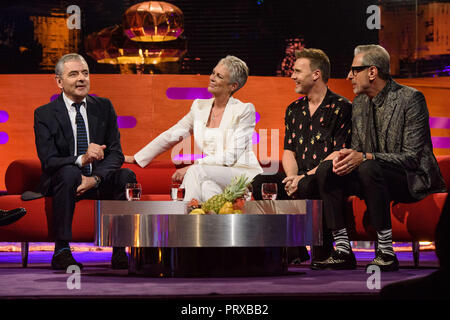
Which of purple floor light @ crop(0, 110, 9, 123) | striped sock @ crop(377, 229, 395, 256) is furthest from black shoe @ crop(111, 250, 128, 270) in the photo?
purple floor light @ crop(0, 110, 9, 123)

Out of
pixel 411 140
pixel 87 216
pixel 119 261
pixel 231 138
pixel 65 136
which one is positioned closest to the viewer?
pixel 411 140

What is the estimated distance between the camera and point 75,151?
14.2 ft

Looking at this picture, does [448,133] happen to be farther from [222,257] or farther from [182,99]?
[222,257]

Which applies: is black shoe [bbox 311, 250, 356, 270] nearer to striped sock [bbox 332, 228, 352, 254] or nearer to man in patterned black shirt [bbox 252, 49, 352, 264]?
striped sock [bbox 332, 228, 352, 254]

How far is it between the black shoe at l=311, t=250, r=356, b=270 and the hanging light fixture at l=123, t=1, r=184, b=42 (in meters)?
3.57

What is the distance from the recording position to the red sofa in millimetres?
3908

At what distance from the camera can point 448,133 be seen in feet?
21.9

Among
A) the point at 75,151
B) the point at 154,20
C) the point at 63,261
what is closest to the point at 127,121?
the point at 154,20

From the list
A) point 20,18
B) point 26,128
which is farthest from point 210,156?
point 20,18

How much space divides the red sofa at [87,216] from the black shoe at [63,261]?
320 mm

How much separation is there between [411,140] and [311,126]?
62 centimetres

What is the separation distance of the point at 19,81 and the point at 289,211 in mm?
3083

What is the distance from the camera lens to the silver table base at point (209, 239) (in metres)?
3.17

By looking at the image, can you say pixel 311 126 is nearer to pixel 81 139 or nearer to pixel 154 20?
pixel 81 139
